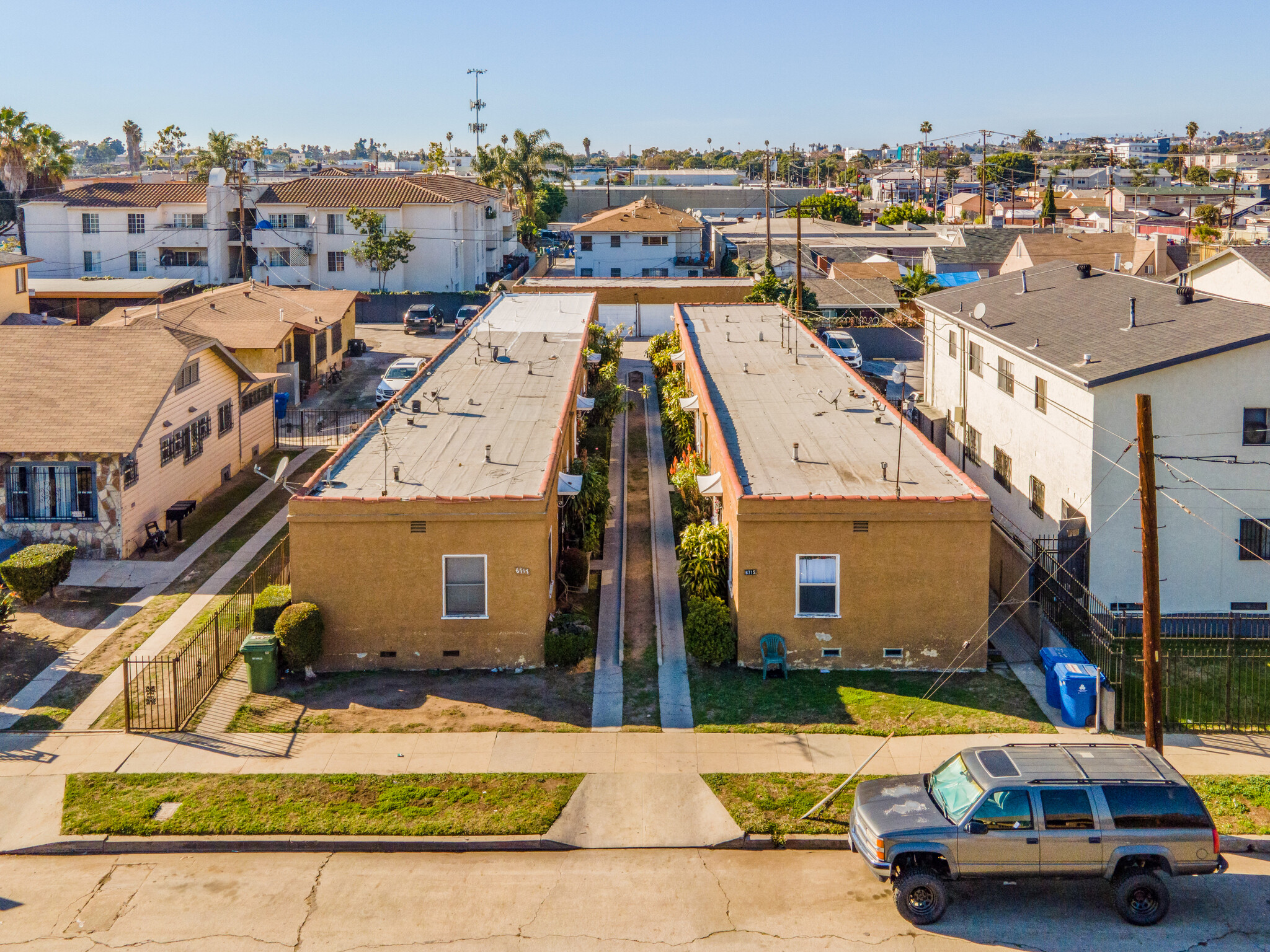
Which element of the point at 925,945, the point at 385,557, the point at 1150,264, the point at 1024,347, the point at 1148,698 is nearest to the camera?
the point at 925,945

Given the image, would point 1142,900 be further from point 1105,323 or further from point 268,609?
point 1105,323

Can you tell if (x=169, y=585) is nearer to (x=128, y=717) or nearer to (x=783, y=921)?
(x=128, y=717)

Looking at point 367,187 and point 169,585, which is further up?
point 367,187

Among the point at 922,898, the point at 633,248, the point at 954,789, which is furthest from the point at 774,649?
the point at 633,248

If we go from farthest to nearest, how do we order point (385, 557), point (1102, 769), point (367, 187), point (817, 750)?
point (367, 187) < point (385, 557) < point (817, 750) < point (1102, 769)

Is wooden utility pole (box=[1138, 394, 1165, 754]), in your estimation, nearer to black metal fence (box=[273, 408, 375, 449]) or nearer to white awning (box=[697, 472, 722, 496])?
white awning (box=[697, 472, 722, 496])

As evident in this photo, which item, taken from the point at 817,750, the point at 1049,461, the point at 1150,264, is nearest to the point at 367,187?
the point at 1150,264
